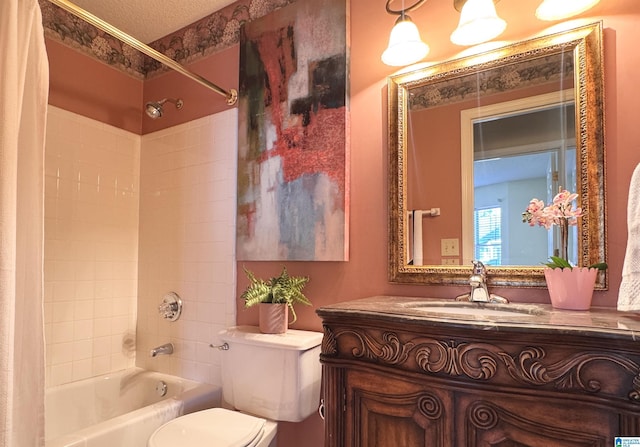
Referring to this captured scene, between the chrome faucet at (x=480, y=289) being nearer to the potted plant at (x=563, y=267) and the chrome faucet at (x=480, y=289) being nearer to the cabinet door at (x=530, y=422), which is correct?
the potted plant at (x=563, y=267)

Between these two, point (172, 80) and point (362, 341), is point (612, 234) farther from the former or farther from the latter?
point (172, 80)

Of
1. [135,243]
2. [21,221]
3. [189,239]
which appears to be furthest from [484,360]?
[135,243]

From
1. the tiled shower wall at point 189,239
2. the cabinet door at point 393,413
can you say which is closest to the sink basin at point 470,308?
the cabinet door at point 393,413

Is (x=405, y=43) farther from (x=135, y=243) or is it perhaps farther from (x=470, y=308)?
(x=135, y=243)

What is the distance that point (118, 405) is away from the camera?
7.02ft

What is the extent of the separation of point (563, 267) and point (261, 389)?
3.87 ft

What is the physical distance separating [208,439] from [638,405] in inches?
48.2

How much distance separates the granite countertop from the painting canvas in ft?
1.72

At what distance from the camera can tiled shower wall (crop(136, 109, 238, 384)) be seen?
6.67 feet

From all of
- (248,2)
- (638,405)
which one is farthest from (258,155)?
(638,405)

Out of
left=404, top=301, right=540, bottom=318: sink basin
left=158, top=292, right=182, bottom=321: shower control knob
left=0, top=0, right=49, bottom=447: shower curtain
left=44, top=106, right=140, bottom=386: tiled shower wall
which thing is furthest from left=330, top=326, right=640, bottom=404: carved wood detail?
left=44, top=106, right=140, bottom=386: tiled shower wall

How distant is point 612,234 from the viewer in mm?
1130

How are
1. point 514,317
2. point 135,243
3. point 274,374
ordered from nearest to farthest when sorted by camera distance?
point 514,317 → point 274,374 → point 135,243

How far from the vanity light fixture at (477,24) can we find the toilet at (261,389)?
1265 millimetres
